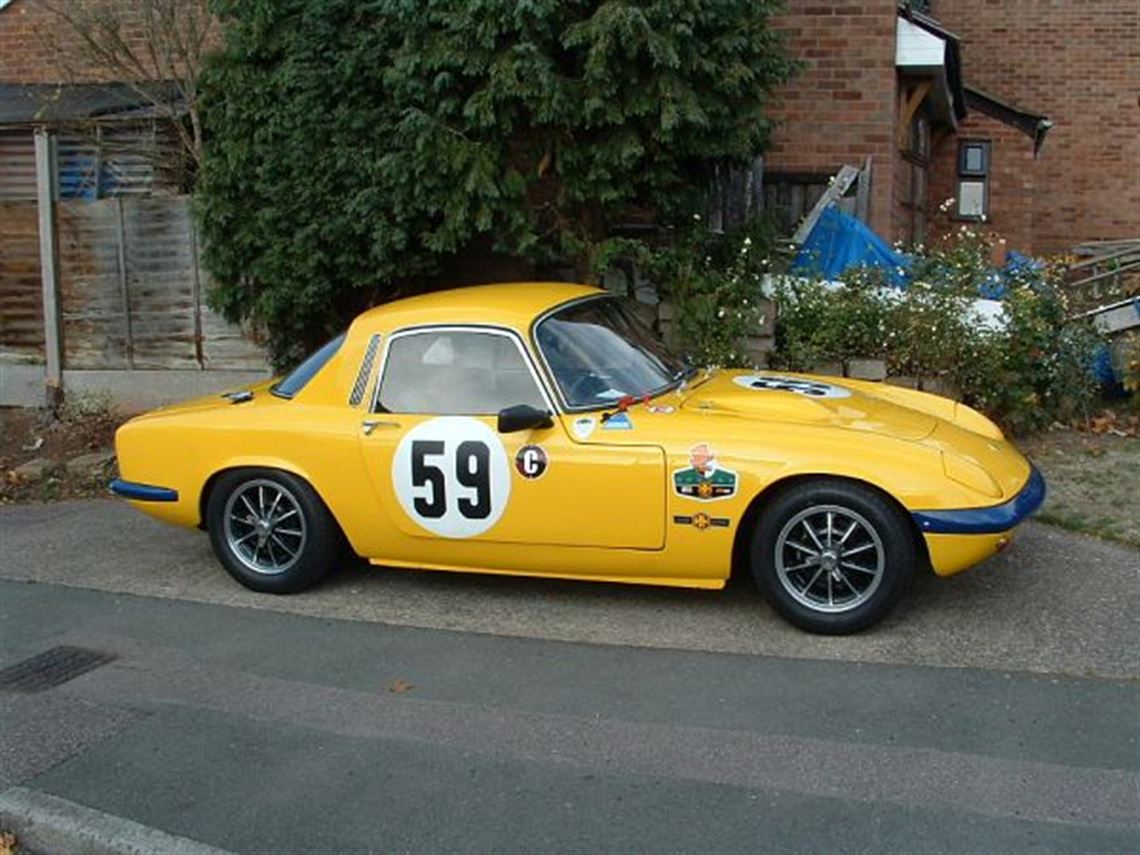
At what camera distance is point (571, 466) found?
4.93 meters

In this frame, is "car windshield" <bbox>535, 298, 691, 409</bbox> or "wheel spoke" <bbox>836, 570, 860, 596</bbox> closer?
"wheel spoke" <bbox>836, 570, 860, 596</bbox>

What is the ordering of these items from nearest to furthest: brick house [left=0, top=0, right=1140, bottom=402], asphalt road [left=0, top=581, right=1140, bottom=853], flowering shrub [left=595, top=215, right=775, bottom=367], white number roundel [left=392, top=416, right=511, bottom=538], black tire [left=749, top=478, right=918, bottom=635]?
asphalt road [left=0, top=581, right=1140, bottom=853] < black tire [left=749, top=478, right=918, bottom=635] < white number roundel [left=392, top=416, right=511, bottom=538] < flowering shrub [left=595, top=215, right=775, bottom=367] < brick house [left=0, top=0, right=1140, bottom=402]

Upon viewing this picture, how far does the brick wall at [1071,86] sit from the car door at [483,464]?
13388 millimetres

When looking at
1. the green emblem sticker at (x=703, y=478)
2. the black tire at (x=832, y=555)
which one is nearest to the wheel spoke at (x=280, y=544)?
the green emblem sticker at (x=703, y=478)

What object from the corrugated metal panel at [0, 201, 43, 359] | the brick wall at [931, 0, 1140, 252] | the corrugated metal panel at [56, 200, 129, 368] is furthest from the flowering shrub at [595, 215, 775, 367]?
the brick wall at [931, 0, 1140, 252]

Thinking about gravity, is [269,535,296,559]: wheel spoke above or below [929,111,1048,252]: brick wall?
below

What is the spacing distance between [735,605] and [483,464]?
1300 millimetres

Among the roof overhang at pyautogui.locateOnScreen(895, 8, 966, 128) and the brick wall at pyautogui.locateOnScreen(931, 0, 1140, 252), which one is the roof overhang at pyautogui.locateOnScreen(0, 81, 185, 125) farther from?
the brick wall at pyautogui.locateOnScreen(931, 0, 1140, 252)

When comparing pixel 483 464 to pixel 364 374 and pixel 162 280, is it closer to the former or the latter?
pixel 364 374

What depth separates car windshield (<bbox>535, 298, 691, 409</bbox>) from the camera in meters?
5.17

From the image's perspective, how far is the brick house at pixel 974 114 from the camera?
404 inches

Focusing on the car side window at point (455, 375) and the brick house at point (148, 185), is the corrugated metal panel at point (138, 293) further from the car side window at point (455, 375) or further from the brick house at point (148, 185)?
the car side window at point (455, 375)

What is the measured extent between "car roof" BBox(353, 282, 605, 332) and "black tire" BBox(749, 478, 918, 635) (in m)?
1.45

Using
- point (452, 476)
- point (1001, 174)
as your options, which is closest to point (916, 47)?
point (1001, 174)
